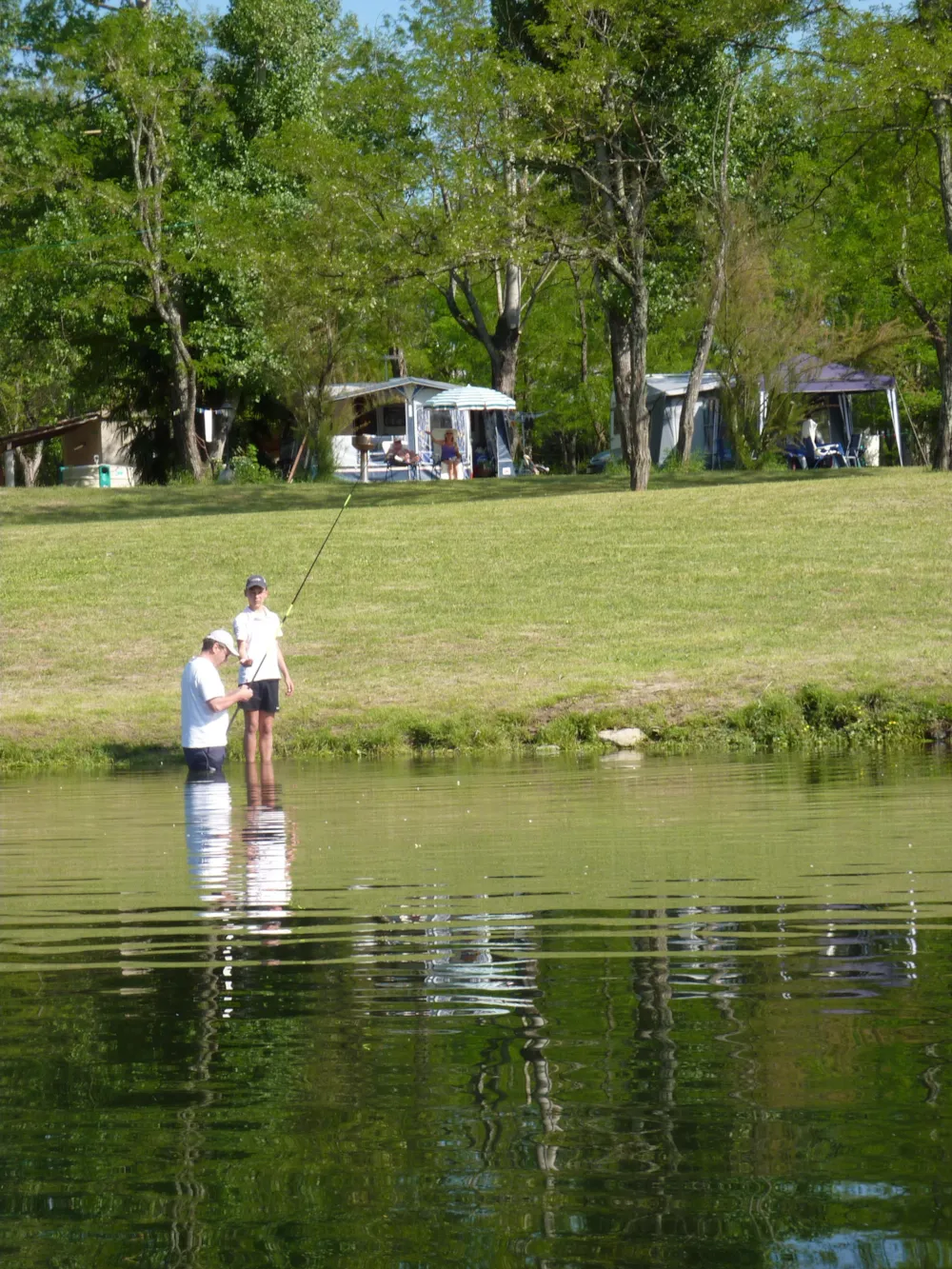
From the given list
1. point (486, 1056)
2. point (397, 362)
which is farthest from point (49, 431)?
point (486, 1056)

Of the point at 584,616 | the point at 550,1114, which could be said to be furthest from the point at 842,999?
the point at 584,616

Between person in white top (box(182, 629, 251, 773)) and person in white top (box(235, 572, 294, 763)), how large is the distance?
6.09 ft

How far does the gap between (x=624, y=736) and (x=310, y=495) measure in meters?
24.0

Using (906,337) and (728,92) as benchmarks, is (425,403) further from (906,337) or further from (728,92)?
(728,92)

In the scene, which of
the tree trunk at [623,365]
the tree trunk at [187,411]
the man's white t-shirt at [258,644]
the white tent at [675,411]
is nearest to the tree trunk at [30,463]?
the tree trunk at [187,411]

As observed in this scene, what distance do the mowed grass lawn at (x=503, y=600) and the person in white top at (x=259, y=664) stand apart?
2.37 meters

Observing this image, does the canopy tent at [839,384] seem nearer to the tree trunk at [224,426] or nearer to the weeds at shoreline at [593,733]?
the tree trunk at [224,426]

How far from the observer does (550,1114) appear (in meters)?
3.95

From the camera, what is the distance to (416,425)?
60.4 metres

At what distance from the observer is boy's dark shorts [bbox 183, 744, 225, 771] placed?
591 inches

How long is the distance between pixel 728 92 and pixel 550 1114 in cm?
3737

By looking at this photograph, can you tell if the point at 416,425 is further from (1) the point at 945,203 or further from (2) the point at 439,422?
(1) the point at 945,203

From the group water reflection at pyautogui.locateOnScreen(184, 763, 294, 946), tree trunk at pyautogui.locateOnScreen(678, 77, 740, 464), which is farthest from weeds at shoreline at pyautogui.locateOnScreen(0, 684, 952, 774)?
tree trunk at pyautogui.locateOnScreen(678, 77, 740, 464)

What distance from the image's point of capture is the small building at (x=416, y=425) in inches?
2319
